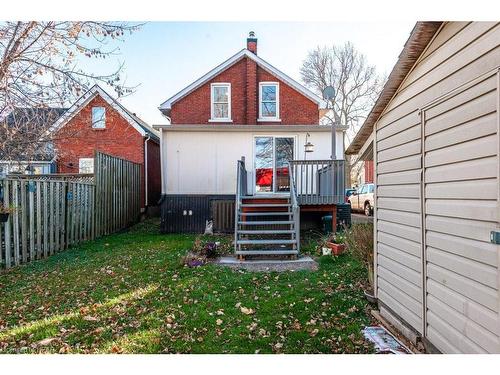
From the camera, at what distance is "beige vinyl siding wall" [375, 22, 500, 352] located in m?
2.43

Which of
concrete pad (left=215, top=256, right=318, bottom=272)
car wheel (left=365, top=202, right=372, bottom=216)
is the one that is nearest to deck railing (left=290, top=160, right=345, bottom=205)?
concrete pad (left=215, top=256, right=318, bottom=272)

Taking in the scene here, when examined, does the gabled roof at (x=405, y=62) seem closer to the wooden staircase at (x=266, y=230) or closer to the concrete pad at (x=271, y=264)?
the concrete pad at (x=271, y=264)

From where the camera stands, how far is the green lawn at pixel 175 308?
3529 millimetres

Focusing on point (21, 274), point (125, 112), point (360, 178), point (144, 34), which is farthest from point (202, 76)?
point (360, 178)

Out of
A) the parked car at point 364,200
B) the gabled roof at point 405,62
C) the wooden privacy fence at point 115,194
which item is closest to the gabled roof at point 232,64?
the wooden privacy fence at point 115,194

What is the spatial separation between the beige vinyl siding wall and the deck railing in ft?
17.5

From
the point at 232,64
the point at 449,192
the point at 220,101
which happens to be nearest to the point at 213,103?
the point at 220,101

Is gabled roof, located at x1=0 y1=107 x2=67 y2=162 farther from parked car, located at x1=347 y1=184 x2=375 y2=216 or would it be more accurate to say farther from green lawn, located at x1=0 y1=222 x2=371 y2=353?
parked car, located at x1=347 y1=184 x2=375 y2=216

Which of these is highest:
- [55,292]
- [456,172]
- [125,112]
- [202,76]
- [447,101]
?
[202,76]

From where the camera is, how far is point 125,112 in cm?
1536

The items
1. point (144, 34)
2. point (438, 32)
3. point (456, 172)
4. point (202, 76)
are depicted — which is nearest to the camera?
point (456, 172)

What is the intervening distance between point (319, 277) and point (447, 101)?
3.79 metres

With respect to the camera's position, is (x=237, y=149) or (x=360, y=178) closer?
(x=237, y=149)

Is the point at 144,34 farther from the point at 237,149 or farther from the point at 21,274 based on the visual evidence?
the point at 237,149
